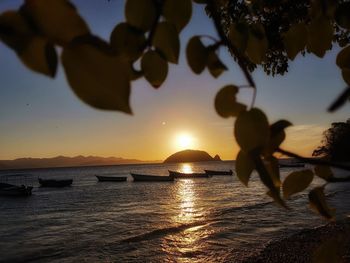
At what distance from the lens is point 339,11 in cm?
57

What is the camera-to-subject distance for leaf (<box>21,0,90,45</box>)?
0.25m

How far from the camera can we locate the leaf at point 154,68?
1.56ft

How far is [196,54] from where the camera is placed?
48 cm

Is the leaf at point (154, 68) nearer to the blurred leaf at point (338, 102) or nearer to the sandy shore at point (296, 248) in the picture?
the blurred leaf at point (338, 102)

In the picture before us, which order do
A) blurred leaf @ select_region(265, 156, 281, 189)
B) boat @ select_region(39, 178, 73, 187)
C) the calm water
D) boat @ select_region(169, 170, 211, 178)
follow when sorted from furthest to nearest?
boat @ select_region(169, 170, 211, 178) < boat @ select_region(39, 178, 73, 187) < the calm water < blurred leaf @ select_region(265, 156, 281, 189)

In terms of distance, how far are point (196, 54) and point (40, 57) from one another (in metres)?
0.24

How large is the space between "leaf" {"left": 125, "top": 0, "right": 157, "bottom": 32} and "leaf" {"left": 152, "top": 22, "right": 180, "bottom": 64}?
56 mm

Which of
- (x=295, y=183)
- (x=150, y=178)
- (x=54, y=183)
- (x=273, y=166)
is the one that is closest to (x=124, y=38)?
(x=273, y=166)

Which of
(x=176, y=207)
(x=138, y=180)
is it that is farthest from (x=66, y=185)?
(x=176, y=207)

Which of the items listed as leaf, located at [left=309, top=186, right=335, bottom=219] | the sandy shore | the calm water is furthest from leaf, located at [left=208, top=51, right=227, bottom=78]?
the calm water

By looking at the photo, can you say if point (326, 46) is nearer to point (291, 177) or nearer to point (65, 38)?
point (291, 177)

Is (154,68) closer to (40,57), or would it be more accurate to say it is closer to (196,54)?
(196,54)

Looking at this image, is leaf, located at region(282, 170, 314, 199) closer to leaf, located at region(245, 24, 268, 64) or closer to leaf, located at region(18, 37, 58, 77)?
leaf, located at region(245, 24, 268, 64)

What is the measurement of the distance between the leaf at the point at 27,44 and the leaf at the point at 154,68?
0.20 metres
